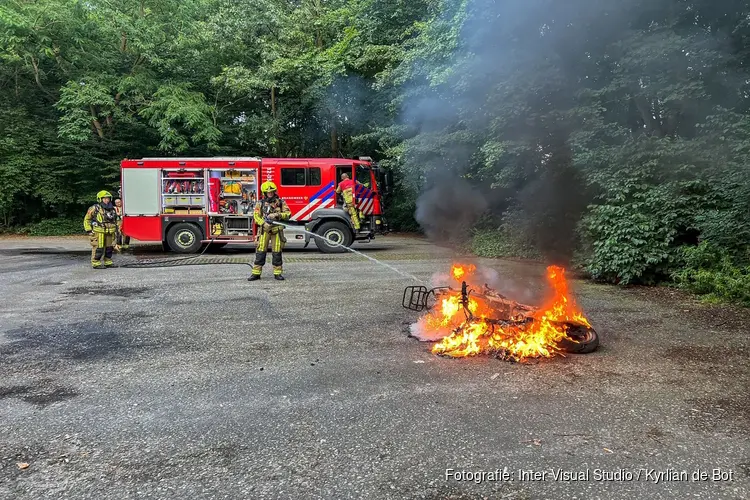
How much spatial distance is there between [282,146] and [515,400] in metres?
20.0

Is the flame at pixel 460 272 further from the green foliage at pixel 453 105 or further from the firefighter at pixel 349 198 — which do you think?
the firefighter at pixel 349 198

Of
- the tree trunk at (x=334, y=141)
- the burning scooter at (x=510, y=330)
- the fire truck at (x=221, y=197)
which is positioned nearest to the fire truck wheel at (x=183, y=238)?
the fire truck at (x=221, y=197)

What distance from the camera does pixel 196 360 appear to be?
13.6 feet

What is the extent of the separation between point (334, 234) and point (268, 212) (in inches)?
175

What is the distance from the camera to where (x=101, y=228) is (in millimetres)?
9383

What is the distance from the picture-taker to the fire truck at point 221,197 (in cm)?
1230

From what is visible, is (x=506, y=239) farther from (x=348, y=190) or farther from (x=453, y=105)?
(x=348, y=190)

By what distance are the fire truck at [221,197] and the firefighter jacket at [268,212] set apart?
13.0ft

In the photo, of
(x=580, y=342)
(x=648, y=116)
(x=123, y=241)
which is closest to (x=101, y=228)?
(x=123, y=241)

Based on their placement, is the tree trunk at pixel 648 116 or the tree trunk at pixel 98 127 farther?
the tree trunk at pixel 98 127

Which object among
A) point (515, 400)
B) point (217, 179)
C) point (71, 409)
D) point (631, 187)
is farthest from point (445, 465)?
point (217, 179)

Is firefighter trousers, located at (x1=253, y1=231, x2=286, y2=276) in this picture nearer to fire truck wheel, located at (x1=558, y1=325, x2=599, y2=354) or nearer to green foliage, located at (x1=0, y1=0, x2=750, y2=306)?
green foliage, located at (x1=0, y1=0, x2=750, y2=306)

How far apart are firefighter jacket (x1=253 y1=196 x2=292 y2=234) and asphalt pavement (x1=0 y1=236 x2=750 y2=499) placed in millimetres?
2262

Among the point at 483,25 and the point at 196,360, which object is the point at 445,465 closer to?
the point at 196,360
